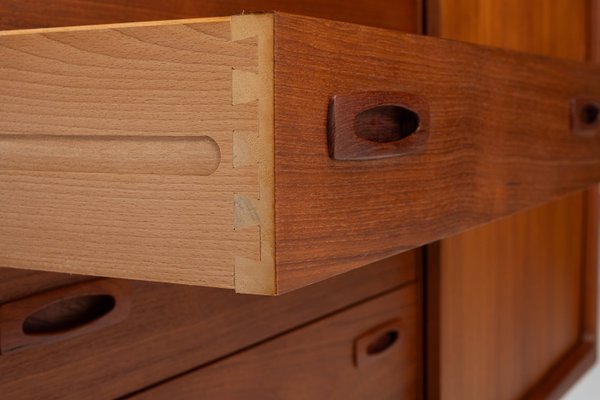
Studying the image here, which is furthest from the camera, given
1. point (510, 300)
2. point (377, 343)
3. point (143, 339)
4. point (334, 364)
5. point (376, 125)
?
point (510, 300)

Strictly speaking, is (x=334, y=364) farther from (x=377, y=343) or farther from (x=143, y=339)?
(x=143, y=339)

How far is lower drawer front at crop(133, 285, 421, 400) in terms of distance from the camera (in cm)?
82

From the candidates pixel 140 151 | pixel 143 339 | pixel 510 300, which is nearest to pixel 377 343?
pixel 510 300

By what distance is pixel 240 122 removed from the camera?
1.45 ft

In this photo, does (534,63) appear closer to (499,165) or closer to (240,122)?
(499,165)

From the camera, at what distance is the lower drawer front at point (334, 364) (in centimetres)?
82

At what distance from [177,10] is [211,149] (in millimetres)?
323

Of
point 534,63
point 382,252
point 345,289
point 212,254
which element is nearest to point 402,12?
point 534,63

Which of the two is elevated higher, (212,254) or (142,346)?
(212,254)

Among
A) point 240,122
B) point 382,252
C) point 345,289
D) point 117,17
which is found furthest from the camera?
point 345,289

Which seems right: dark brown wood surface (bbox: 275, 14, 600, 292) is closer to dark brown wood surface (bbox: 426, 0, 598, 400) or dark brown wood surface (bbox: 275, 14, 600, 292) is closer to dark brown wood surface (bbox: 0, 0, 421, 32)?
dark brown wood surface (bbox: 0, 0, 421, 32)

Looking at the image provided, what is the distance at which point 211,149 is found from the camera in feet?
1.50

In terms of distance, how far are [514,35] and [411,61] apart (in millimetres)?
784

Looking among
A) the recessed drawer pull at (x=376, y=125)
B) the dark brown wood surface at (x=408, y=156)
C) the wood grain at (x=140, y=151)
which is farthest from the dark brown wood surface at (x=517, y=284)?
the wood grain at (x=140, y=151)
